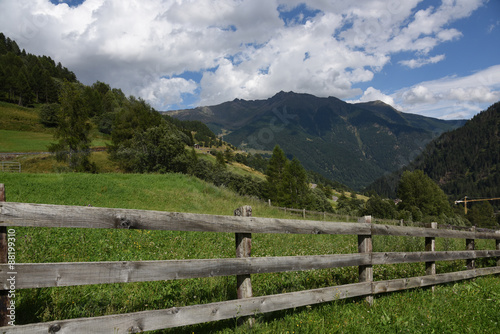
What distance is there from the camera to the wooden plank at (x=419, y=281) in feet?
20.4

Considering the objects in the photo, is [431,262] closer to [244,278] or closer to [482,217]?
[244,278]

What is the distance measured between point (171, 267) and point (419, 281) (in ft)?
20.1

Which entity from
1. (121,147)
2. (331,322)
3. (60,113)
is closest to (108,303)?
(331,322)

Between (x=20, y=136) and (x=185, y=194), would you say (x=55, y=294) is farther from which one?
(x=20, y=136)

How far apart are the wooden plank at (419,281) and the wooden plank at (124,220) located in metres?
2.56

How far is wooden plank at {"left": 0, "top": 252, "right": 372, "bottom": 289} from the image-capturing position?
9.45 feet

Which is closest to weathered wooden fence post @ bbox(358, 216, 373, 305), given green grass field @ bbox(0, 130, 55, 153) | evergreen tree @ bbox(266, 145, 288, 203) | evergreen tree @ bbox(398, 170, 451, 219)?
green grass field @ bbox(0, 130, 55, 153)

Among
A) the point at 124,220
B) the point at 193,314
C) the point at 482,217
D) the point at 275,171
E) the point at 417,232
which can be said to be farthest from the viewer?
the point at 482,217

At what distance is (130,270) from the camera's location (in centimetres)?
338

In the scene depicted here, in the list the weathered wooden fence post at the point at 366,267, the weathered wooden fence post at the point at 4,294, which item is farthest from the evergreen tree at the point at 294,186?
the weathered wooden fence post at the point at 4,294

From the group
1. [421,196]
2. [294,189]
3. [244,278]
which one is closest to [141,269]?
[244,278]

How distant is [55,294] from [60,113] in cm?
4013

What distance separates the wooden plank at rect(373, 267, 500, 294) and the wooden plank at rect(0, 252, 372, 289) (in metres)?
2.37

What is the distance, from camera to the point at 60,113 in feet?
124
